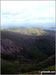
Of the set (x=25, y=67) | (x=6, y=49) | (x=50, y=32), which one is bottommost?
(x=25, y=67)

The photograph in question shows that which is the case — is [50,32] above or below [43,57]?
above

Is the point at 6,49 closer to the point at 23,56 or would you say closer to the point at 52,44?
the point at 23,56

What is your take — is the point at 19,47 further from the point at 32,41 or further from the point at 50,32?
→ the point at 50,32

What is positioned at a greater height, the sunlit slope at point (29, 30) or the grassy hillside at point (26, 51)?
the sunlit slope at point (29, 30)

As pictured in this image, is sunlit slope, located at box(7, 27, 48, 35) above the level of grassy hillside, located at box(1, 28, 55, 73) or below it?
above

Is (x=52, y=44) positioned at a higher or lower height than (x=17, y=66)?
higher

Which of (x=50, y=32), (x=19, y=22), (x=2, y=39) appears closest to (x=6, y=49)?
(x=2, y=39)

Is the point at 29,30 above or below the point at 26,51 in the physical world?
above

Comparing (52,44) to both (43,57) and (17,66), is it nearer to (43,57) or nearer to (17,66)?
(43,57)

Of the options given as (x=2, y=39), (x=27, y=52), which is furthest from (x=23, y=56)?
(x=2, y=39)
